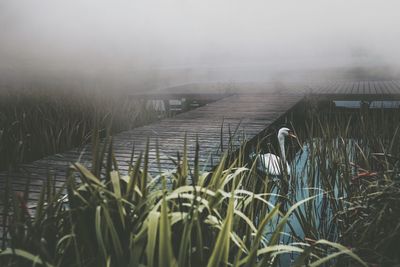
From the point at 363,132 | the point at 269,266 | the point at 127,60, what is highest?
the point at 127,60

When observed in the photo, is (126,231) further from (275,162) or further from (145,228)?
(275,162)

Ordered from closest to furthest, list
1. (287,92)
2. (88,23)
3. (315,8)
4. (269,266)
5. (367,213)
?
(269,266), (367,213), (287,92), (88,23), (315,8)

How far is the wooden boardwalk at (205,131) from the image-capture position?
10.2 feet

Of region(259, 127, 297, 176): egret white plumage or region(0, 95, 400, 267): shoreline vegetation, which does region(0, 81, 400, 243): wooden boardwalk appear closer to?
region(0, 95, 400, 267): shoreline vegetation

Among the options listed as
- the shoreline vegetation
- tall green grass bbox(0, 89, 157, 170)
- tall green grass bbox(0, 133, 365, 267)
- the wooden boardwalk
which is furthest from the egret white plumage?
tall green grass bbox(0, 89, 157, 170)

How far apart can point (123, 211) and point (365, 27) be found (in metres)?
24.0

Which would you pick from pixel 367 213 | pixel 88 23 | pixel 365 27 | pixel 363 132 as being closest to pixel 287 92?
pixel 363 132

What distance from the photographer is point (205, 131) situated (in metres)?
4.73

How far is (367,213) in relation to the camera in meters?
2.20

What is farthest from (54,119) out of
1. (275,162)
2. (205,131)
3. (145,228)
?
(145,228)

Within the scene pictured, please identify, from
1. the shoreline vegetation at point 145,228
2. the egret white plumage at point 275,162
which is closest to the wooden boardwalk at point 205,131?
the shoreline vegetation at point 145,228

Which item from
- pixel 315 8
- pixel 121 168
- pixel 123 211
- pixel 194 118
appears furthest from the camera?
pixel 315 8

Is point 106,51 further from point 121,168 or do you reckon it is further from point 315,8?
point 121,168

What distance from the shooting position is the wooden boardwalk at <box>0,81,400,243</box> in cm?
310
